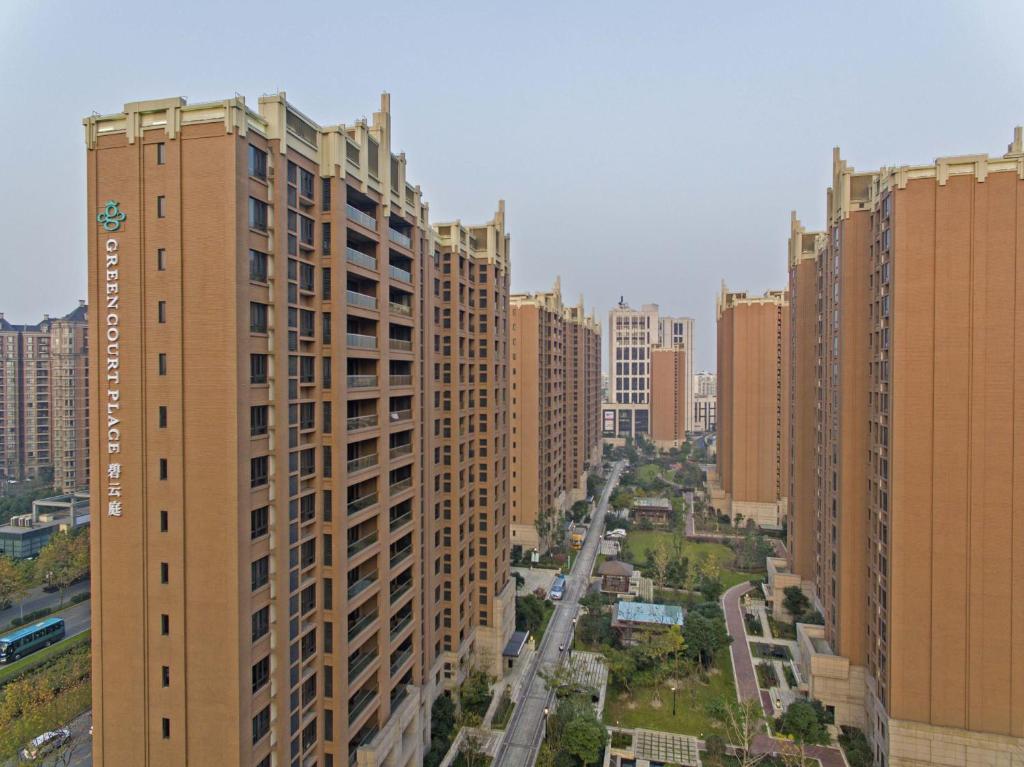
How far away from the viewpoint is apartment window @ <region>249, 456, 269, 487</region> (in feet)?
67.4

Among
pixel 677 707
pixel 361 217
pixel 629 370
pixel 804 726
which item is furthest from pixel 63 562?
pixel 629 370

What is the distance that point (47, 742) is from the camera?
105 ft

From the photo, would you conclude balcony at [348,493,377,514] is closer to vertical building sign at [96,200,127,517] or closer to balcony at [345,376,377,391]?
balcony at [345,376,377,391]

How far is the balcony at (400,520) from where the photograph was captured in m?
30.7

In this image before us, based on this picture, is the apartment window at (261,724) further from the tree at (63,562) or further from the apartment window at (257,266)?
the tree at (63,562)

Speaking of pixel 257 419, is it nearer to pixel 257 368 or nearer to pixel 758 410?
pixel 257 368

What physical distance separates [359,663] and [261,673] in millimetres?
6718

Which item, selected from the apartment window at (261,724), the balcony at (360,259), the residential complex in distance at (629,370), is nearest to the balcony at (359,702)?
the apartment window at (261,724)

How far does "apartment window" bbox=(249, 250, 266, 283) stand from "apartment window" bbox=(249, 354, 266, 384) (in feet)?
9.03

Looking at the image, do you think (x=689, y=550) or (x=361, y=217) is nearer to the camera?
(x=361, y=217)

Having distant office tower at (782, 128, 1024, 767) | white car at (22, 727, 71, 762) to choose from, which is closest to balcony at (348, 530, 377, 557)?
white car at (22, 727, 71, 762)

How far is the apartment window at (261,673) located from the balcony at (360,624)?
15.7 ft

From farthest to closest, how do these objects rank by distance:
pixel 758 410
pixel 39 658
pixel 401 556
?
pixel 758 410, pixel 39 658, pixel 401 556

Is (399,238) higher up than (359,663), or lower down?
higher up
